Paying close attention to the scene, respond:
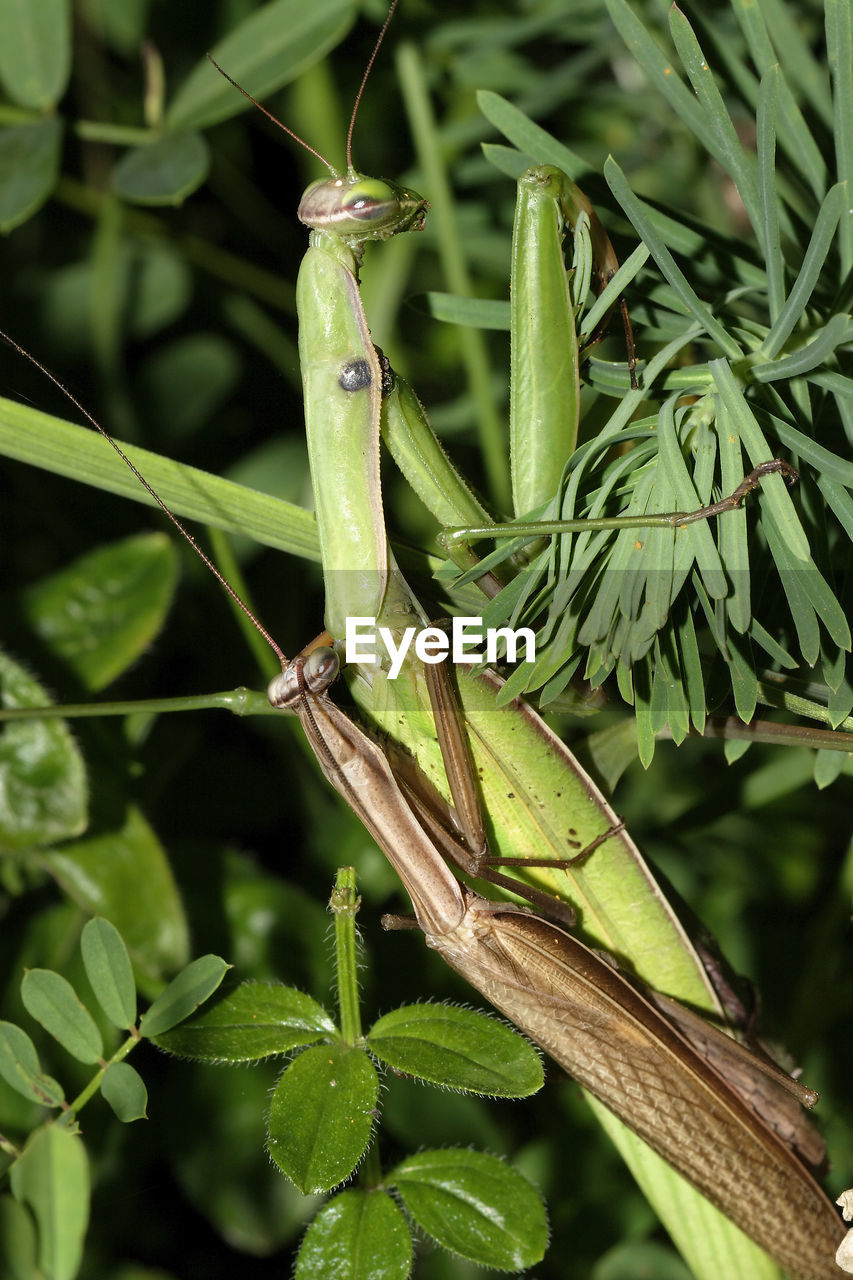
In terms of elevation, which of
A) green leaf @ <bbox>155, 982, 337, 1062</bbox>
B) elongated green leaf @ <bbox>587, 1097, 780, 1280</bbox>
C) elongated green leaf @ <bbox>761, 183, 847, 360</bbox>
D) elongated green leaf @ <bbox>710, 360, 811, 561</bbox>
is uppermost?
elongated green leaf @ <bbox>761, 183, 847, 360</bbox>

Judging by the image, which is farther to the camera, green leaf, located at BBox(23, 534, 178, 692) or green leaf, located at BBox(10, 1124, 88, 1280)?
green leaf, located at BBox(23, 534, 178, 692)

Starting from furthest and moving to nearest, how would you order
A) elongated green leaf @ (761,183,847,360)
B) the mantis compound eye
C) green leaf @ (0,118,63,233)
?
green leaf @ (0,118,63,233) < the mantis compound eye < elongated green leaf @ (761,183,847,360)

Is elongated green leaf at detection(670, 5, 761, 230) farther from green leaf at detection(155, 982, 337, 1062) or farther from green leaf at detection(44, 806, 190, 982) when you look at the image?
green leaf at detection(44, 806, 190, 982)

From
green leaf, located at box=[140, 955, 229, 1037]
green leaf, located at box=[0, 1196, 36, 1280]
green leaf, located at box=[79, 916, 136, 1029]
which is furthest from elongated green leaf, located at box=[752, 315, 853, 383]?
green leaf, located at box=[0, 1196, 36, 1280]

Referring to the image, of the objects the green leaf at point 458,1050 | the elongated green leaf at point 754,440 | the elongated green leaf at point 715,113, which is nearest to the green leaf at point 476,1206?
the green leaf at point 458,1050

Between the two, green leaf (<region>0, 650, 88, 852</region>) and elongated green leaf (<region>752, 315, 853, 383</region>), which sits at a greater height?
elongated green leaf (<region>752, 315, 853, 383</region>)

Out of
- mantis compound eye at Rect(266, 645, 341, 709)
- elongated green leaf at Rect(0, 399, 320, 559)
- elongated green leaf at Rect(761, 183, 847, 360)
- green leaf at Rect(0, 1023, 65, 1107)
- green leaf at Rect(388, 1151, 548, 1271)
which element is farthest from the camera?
mantis compound eye at Rect(266, 645, 341, 709)

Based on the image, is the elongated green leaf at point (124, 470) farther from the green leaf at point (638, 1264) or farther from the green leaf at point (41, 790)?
the green leaf at point (638, 1264)
